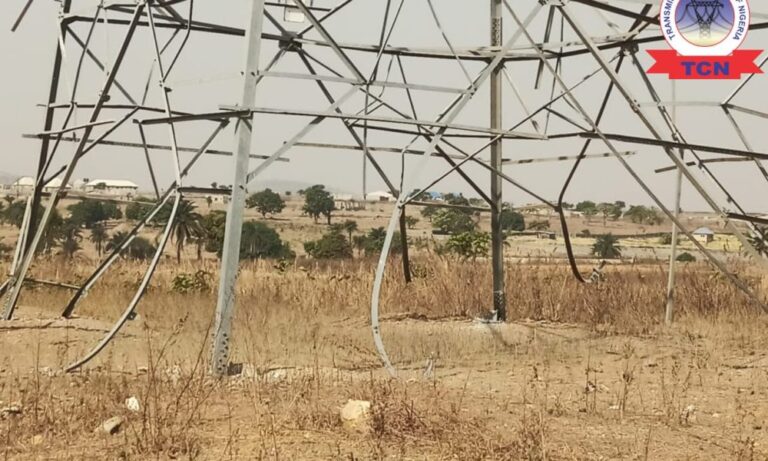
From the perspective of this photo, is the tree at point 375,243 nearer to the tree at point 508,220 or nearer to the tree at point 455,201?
the tree at point 508,220

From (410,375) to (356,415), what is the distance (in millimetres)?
3457

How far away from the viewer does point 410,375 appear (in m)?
9.49

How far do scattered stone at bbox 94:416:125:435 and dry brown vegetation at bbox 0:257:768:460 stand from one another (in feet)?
0.18

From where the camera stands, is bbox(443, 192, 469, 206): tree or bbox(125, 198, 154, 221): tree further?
bbox(443, 192, 469, 206): tree

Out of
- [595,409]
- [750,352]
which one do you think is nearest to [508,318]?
[750,352]

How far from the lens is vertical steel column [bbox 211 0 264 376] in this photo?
8602 millimetres

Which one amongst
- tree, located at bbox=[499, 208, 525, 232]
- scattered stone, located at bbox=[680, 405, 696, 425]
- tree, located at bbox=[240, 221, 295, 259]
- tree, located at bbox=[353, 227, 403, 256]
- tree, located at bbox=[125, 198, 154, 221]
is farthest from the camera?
tree, located at bbox=[353, 227, 403, 256]

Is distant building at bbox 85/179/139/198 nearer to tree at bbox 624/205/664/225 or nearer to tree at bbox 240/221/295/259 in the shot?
tree at bbox 240/221/295/259

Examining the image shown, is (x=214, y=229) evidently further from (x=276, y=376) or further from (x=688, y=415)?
(x=688, y=415)

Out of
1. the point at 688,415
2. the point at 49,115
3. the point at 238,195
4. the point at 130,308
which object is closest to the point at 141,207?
the point at 49,115

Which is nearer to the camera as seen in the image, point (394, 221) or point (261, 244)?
point (394, 221)

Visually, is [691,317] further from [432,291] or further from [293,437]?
[293,437]

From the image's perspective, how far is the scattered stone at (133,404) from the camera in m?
6.64

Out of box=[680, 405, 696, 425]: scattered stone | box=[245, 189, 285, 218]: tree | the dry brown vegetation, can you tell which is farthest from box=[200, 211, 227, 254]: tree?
box=[245, 189, 285, 218]: tree
